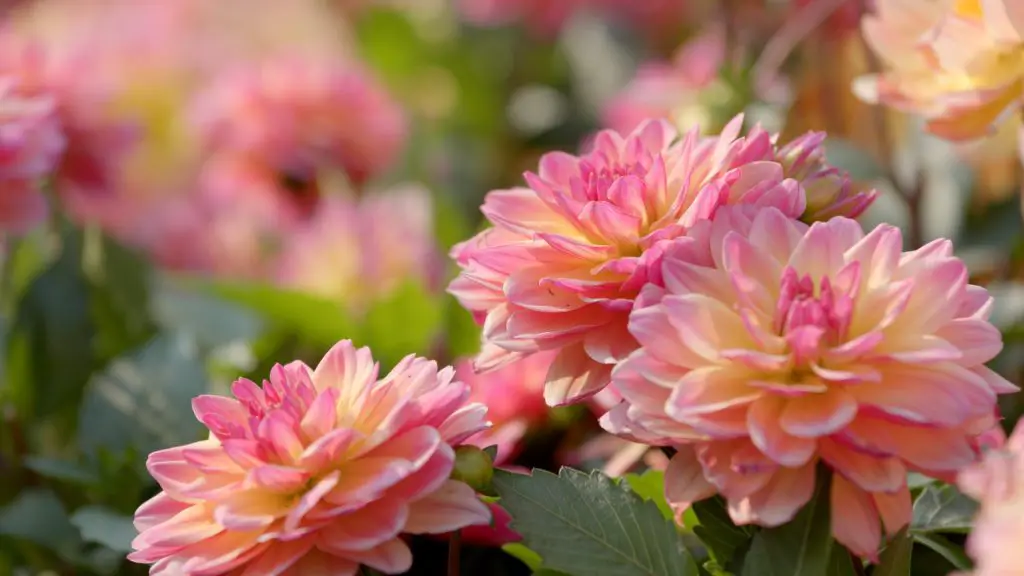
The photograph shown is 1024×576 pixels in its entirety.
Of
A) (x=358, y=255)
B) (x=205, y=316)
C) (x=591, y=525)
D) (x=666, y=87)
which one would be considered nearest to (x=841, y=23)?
(x=666, y=87)

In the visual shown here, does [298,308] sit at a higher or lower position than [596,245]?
lower

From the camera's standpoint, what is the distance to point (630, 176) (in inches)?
15.9

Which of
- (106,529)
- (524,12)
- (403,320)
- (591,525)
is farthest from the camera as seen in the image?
(524,12)

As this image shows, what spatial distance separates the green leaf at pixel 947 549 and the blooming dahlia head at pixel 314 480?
174 mm

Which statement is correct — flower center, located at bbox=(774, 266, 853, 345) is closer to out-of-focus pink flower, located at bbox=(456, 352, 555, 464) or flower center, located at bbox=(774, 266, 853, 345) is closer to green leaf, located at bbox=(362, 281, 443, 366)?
out-of-focus pink flower, located at bbox=(456, 352, 555, 464)

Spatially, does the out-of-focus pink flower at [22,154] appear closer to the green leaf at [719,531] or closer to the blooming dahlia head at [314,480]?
the blooming dahlia head at [314,480]

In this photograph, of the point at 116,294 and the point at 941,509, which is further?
the point at 116,294

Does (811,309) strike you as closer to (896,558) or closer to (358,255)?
(896,558)

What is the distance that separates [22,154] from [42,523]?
20 centimetres

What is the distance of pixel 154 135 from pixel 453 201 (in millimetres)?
449

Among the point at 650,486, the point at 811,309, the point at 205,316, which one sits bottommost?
the point at 205,316

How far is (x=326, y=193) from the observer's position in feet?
3.66

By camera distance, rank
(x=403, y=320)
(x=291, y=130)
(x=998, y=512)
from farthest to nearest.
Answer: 1. (x=291, y=130)
2. (x=403, y=320)
3. (x=998, y=512)

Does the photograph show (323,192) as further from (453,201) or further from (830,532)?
(830,532)
